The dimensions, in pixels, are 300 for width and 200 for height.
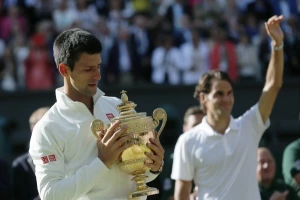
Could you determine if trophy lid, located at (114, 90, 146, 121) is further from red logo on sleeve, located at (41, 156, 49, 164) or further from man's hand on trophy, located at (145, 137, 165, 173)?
red logo on sleeve, located at (41, 156, 49, 164)

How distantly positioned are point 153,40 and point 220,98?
845 cm

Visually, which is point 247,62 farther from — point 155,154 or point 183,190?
point 155,154

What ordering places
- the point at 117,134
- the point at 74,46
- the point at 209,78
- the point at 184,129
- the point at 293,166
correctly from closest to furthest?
the point at 117,134 < the point at 74,46 < the point at 209,78 < the point at 293,166 < the point at 184,129

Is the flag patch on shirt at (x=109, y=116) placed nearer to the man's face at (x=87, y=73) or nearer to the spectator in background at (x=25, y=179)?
the man's face at (x=87, y=73)

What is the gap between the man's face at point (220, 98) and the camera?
24.6ft

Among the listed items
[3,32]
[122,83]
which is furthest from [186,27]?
[3,32]

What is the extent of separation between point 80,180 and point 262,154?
3.77 m

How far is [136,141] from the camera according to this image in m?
5.32

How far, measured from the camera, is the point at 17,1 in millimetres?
16922

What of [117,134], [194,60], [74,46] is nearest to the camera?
[117,134]

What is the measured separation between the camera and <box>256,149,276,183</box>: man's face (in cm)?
876

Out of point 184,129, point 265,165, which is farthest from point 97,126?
point 184,129

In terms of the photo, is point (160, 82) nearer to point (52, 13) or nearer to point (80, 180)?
point (52, 13)

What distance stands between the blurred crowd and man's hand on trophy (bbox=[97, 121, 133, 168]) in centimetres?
985
